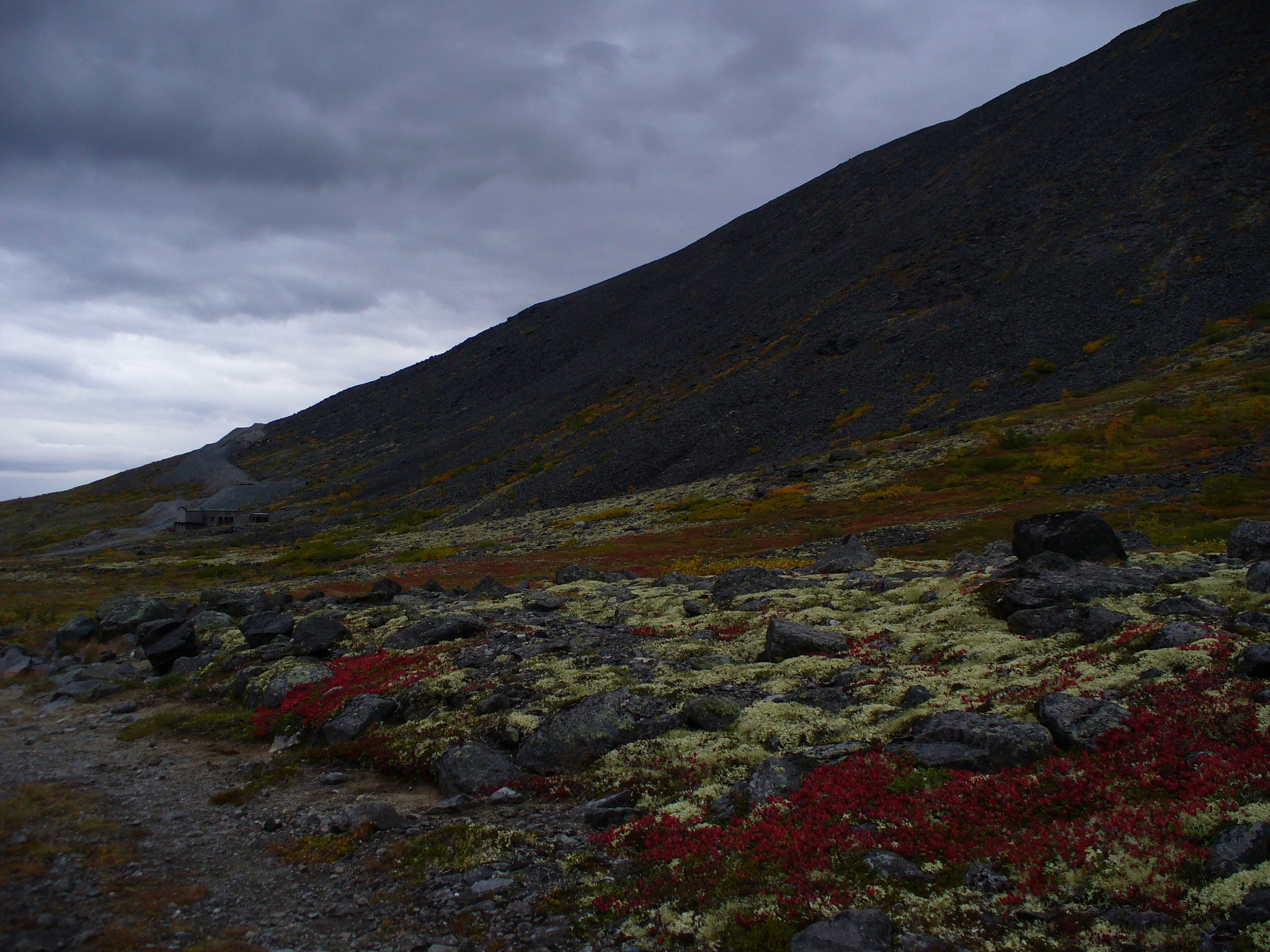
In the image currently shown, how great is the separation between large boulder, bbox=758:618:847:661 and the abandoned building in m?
124

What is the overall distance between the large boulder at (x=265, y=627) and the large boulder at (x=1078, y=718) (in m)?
25.4

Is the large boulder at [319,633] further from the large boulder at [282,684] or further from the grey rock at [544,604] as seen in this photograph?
the grey rock at [544,604]

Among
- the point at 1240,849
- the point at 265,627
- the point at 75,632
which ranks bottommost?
the point at 1240,849

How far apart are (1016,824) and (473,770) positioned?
9695 millimetres

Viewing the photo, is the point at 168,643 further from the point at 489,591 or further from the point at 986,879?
the point at 986,879

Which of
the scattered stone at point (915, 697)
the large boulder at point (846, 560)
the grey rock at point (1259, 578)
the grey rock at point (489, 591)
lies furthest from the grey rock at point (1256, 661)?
the grey rock at point (489, 591)

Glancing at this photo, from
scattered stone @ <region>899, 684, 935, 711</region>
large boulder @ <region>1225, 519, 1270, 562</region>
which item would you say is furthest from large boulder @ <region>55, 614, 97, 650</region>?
large boulder @ <region>1225, 519, 1270, 562</region>

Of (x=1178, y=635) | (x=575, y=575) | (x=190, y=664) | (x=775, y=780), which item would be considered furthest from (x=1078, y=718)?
(x=575, y=575)

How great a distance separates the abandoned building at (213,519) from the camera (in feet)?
412

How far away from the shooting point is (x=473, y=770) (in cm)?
1430

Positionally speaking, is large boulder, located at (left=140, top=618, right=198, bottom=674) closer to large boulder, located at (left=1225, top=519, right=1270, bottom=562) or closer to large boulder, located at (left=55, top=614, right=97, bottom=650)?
large boulder, located at (left=55, top=614, right=97, bottom=650)

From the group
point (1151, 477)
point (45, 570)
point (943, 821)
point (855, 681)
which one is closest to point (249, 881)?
point (943, 821)

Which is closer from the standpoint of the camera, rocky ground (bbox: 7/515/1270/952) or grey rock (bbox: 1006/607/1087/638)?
rocky ground (bbox: 7/515/1270/952)

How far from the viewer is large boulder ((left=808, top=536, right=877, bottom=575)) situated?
104ft
